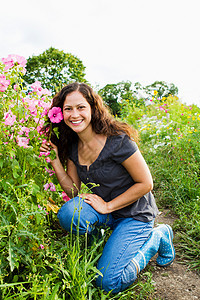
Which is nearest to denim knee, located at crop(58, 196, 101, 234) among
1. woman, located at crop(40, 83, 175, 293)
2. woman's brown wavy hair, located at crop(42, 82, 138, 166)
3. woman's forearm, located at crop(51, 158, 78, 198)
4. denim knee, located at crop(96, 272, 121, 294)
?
woman, located at crop(40, 83, 175, 293)

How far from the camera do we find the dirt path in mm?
1787

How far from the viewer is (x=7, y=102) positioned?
1685mm

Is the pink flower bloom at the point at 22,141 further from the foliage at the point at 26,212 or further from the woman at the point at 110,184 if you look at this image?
the woman at the point at 110,184

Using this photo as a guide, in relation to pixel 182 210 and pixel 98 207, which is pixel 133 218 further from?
pixel 182 210

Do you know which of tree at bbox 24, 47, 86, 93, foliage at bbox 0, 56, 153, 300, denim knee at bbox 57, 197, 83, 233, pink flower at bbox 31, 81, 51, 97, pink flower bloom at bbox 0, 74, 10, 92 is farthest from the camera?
tree at bbox 24, 47, 86, 93

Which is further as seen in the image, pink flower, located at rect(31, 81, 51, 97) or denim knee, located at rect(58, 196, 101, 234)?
denim knee, located at rect(58, 196, 101, 234)

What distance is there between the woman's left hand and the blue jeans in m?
0.02

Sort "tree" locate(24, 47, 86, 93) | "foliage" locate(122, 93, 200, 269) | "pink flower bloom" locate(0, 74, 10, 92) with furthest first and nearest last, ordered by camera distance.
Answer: "tree" locate(24, 47, 86, 93)
"foliage" locate(122, 93, 200, 269)
"pink flower bloom" locate(0, 74, 10, 92)

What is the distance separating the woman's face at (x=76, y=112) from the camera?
1.91m

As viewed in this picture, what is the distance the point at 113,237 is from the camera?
1917 mm

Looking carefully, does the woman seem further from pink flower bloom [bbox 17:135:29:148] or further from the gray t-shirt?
pink flower bloom [bbox 17:135:29:148]

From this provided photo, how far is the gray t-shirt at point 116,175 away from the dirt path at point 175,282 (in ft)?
1.16

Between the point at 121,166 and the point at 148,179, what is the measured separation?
196mm

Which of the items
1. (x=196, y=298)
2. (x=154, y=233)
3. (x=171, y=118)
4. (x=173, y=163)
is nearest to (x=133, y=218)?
(x=154, y=233)
